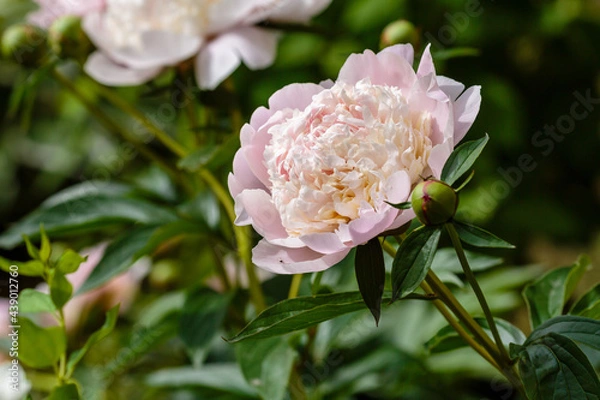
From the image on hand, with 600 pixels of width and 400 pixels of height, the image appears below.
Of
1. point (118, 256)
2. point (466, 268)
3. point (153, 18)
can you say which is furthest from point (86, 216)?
point (466, 268)

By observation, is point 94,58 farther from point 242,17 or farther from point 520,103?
point 520,103

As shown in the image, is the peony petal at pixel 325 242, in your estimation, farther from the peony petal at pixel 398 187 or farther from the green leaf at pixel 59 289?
the green leaf at pixel 59 289

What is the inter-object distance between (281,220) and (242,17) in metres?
0.29

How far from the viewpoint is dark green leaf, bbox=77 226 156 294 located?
631mm

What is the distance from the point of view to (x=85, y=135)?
1.46m

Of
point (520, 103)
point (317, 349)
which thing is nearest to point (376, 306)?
point (317, 349)

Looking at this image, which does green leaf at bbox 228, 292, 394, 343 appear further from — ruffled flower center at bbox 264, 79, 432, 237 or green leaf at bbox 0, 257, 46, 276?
green leaf at bbox 0, 257, 46, 276

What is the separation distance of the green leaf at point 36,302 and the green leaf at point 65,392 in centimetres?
5

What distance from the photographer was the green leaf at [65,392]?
1.55ft

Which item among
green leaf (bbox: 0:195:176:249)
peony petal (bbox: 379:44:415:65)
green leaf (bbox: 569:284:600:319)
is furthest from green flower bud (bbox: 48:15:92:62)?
green leaf (bbox: 569:284:600:319)

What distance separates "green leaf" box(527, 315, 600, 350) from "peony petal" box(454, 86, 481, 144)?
11 centimetres

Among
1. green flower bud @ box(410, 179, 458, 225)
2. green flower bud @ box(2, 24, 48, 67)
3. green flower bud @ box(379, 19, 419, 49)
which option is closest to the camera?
green flower bud @ box(410, 179, 458, 225)

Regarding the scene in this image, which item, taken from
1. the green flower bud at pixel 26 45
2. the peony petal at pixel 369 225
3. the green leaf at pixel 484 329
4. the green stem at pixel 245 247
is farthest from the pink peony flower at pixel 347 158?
the green flower bud at pixel 26 45

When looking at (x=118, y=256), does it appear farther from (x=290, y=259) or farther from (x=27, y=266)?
(x=290, y=259)
